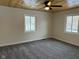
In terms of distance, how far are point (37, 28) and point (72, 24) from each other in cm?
252

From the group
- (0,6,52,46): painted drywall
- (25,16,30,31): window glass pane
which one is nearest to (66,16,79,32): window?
(0,6,52,46): painted drywall

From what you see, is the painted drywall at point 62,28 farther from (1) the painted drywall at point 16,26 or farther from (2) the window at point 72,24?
(1) the painted drywall at point 16,26

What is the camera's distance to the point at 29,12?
5.49 metres

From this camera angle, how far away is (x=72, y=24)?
5.26 metres

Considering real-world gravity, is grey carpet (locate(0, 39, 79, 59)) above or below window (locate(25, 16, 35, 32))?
below

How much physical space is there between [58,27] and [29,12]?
8.50 ft

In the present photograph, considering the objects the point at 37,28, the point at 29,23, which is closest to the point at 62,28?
the point at 37,28

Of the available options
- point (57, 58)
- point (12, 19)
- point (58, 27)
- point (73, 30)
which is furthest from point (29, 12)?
point (57, 58)

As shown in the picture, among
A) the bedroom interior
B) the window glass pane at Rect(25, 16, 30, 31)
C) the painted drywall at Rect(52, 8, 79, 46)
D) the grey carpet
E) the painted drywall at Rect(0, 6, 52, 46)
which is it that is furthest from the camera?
the window glass pane at Rect(25, 16, 30, 31)

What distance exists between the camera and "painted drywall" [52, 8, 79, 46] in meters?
4.91

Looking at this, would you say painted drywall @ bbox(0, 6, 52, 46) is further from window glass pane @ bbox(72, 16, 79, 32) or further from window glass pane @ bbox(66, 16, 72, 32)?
window glass pane @ bbox(72, 16, 79, 32)

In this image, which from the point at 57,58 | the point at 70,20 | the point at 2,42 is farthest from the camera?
the point at 70,20

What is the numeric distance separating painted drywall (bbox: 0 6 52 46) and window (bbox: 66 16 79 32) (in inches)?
75.8

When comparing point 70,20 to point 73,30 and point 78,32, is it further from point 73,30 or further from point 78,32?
point 78,32
